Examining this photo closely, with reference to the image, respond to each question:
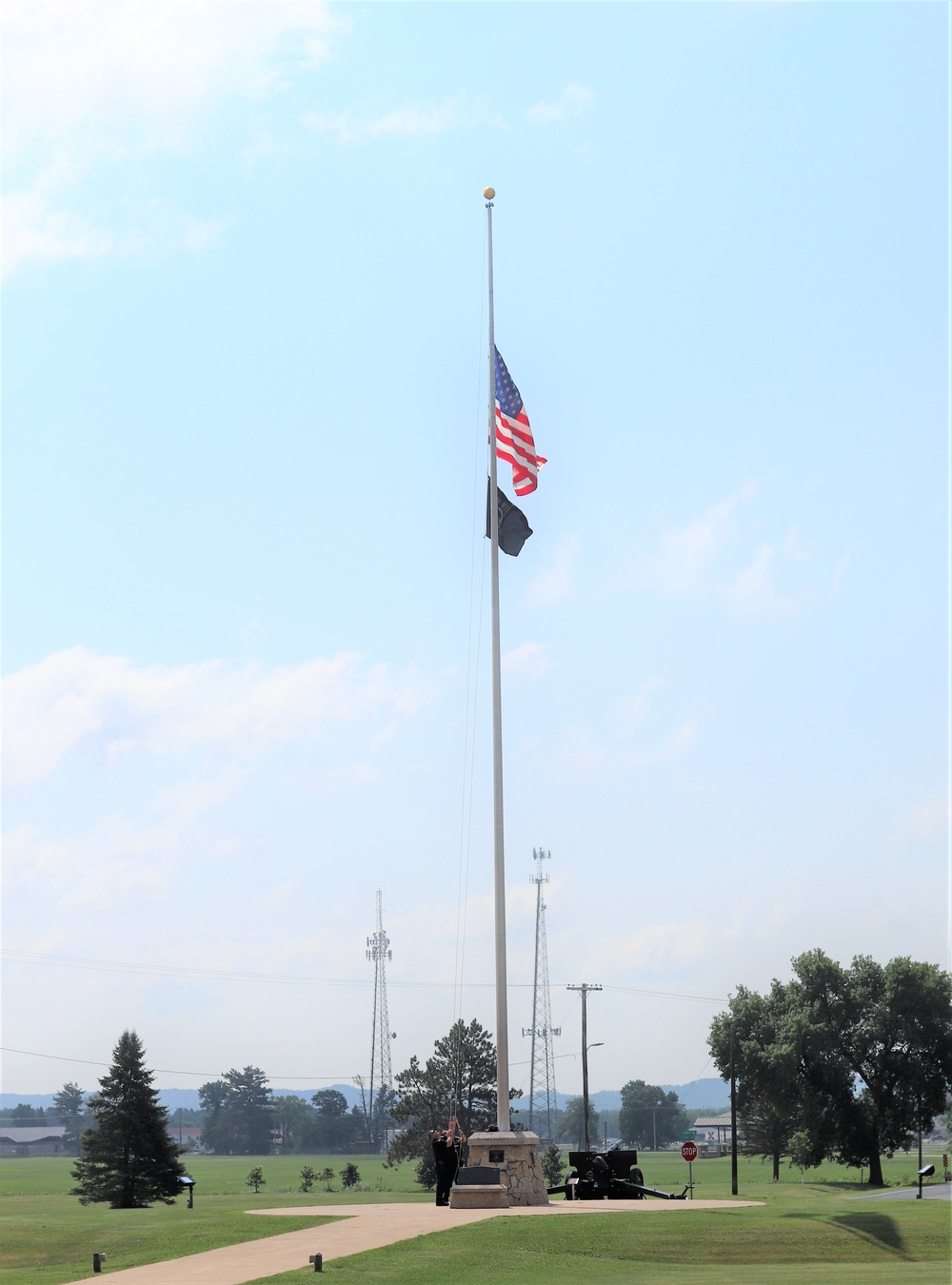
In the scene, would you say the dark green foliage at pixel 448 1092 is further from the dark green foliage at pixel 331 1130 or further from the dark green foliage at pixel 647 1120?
the dark green foliage at pixel 331 1130

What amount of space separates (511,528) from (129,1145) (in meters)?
27.7

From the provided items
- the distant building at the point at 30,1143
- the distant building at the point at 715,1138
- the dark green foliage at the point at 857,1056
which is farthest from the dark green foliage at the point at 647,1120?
the dark green foliage at the point at 857,1056

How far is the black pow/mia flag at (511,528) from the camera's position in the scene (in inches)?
1171

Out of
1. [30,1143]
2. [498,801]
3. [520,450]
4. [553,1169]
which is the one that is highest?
[520,450]

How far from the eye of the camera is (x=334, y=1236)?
20.8 meters

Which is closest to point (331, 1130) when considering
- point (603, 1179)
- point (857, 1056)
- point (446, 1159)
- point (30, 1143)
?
point (30, 1143)

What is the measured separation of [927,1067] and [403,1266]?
1897 inches

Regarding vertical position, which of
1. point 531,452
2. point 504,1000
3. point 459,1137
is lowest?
point 459,1137

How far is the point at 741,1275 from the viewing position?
18.2m

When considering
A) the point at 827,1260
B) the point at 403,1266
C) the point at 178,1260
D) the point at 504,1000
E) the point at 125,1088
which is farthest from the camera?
the point at 125,1088

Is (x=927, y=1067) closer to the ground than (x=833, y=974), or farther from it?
closer to the ground

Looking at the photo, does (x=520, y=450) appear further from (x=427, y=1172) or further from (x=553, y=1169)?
(x=553, y=1169)

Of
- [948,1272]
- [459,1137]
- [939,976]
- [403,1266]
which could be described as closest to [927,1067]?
[939,976]

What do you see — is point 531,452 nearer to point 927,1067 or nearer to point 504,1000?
point 504,1000
